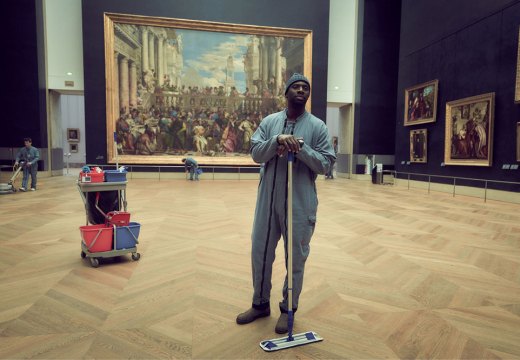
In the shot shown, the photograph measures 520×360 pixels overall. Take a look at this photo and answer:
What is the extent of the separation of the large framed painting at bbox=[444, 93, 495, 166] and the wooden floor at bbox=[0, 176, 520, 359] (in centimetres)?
512

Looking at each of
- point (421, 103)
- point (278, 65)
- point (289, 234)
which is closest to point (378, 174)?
point (421, 103)

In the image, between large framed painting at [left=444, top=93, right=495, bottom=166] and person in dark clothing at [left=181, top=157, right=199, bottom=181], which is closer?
large framed painting at [left=444, top=93, right=495, bottom=166]

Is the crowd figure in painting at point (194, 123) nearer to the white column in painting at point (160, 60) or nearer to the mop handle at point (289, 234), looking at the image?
the white column in painting at point (160, 60)

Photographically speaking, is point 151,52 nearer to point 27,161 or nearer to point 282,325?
point 27,161

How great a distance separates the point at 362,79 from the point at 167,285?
57.1ft

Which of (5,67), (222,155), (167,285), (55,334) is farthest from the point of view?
(222,155)

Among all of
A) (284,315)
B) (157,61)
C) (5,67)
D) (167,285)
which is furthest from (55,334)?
(5,67)

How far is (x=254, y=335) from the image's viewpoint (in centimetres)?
262

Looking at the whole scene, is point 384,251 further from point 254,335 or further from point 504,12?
point 504,12

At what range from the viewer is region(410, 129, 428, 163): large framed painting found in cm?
1354

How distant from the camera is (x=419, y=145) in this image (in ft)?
→ 45.6

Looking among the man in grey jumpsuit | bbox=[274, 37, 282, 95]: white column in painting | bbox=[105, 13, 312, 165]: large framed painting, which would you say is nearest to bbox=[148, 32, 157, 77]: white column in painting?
bbox=[105, 13, 312, 165]: large framed painting

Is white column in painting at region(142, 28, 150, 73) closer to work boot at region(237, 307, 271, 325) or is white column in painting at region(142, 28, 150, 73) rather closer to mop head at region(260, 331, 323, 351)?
work boot at region(237, 307, 271, 325)

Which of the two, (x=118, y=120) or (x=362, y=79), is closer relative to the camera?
(x=118, y=120)
